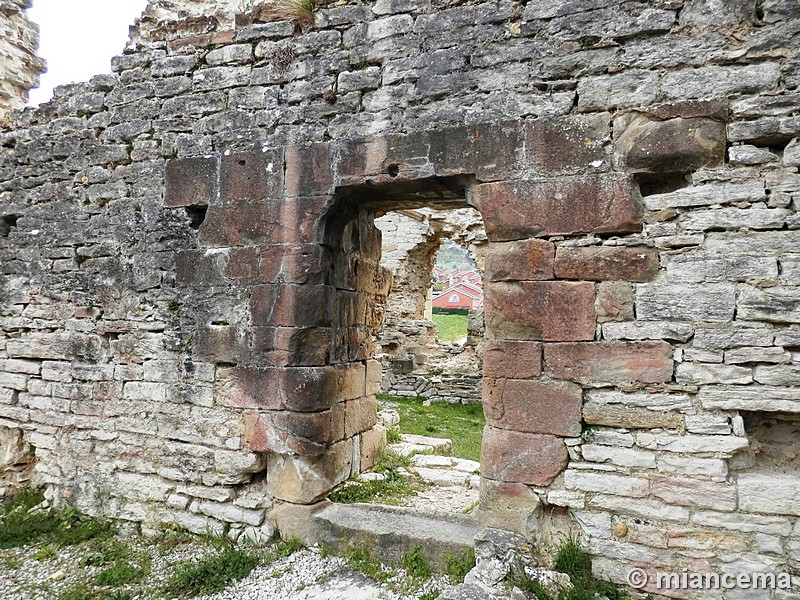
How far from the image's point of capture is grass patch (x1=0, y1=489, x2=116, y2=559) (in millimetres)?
4707

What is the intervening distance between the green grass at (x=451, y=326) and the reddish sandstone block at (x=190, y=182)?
1724 centimetres

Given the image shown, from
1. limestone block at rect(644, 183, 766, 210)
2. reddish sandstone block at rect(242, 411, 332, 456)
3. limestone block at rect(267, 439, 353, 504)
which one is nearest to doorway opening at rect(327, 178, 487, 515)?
limestone block at rect(267, 439, 353, 504)

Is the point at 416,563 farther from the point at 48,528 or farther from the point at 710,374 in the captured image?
the point at 48,528

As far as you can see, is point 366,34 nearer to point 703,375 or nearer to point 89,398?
point 703,375

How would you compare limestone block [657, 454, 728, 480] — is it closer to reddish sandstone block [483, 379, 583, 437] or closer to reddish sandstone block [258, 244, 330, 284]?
reddish sandstone block [483, 379, 583, 437]

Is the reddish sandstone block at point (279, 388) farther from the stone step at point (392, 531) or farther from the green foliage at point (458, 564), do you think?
the green foliage at point (458, 564)

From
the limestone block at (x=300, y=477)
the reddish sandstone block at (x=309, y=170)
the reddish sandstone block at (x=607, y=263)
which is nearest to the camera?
the reddish sandstone block at (x=607, y=263)

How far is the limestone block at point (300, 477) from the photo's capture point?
438cm

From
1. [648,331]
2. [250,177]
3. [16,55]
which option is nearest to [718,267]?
[648,331]

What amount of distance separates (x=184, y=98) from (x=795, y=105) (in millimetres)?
4455

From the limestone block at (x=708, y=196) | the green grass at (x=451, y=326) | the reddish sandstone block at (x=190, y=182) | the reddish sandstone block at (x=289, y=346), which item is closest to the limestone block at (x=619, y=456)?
the limestone block at (x=708, y=196)

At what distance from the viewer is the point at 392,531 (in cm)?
408

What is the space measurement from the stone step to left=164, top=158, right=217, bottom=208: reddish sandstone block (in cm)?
274

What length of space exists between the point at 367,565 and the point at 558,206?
2845 millimetres
